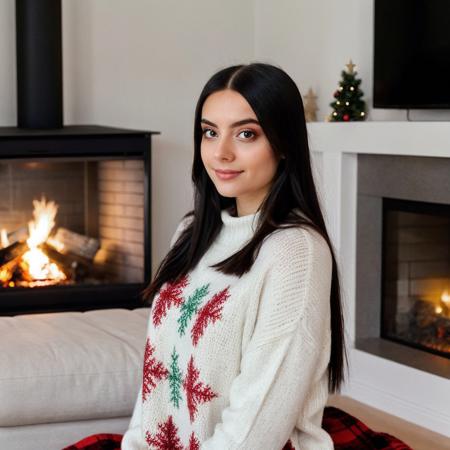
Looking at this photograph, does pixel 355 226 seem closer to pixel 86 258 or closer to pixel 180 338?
pixel 86 258

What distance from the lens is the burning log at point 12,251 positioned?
4.38 m

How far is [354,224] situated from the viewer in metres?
4.14

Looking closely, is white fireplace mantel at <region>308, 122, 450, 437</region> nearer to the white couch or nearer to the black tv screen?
the black tv screen

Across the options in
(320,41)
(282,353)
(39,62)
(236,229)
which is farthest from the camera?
(320,41)

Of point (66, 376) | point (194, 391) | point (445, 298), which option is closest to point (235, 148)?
point (194, 391)

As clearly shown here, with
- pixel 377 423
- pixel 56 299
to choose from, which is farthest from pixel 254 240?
pixel 56 299

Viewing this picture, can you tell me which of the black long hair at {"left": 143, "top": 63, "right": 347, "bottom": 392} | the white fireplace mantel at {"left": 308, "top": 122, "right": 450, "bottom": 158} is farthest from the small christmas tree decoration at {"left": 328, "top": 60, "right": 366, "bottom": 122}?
the black long hair at {"left": 143, "top": 63, "right": 347, "bottom": 392}

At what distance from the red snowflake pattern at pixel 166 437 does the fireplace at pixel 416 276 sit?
83.8 inches

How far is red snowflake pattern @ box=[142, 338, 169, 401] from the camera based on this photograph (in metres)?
1.89

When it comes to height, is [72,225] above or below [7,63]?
below

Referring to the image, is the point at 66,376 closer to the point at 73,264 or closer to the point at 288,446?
the point at 288,446

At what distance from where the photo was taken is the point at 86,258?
4555mm

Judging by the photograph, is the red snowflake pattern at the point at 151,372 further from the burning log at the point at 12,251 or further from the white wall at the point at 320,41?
the burning log at the point at 12,251

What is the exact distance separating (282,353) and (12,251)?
294 centimetres
